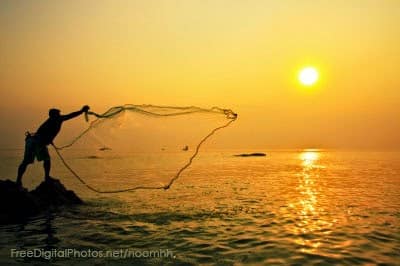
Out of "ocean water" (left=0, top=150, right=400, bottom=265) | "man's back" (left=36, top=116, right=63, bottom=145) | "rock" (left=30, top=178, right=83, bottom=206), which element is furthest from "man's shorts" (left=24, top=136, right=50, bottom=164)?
"ocean water" (left=0, top=150, right=400, bottom=265)

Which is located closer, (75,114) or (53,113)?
(75,114)

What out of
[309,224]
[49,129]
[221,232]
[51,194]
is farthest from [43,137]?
[309,224]

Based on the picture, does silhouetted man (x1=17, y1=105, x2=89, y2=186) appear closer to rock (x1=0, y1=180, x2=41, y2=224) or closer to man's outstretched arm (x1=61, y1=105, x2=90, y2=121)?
man's outstretched arm (x1=61, y1=105, x2=90, y2=121)

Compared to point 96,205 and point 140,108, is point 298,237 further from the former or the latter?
point 96,205

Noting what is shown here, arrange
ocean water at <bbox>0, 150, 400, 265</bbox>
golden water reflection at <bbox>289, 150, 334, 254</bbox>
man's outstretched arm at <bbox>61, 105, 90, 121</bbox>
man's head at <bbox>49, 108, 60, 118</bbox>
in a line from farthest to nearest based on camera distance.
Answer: man's head at <bbox>49, 108, 60, 118</bbox> → man's outstretched arm at <bbox>61, 105, 90, 121</bbox> → golden water reflection at <bbox>289, 150, 334, 254</bbox> → ocean water at <bbox>0, 150, 400, 265</bbox>

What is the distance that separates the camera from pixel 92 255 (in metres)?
10.3

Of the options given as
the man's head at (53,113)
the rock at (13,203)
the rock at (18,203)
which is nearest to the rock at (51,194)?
the rock at (18,203)

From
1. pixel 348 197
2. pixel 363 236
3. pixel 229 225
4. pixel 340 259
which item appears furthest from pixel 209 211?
pixel 348 197

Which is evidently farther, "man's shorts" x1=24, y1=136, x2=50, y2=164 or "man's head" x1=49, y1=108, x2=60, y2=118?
"man's shorts" x1=24, y1=136, x2=50, y2=164

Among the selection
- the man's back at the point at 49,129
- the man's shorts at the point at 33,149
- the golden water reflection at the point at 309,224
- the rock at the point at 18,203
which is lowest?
the golden water reflection at the point at 309,224

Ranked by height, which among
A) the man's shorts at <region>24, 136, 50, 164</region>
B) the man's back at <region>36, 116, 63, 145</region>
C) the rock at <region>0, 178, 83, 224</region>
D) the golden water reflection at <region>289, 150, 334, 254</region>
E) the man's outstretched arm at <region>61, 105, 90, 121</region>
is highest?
the man's outstretched arm at <region>61, 105, 90, 121</region>

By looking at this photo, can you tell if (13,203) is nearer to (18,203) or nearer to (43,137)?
(18,203)

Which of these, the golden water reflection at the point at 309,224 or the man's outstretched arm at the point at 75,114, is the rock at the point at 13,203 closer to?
the man's outstretched arm at the point at 75,114

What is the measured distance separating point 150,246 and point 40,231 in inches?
184
